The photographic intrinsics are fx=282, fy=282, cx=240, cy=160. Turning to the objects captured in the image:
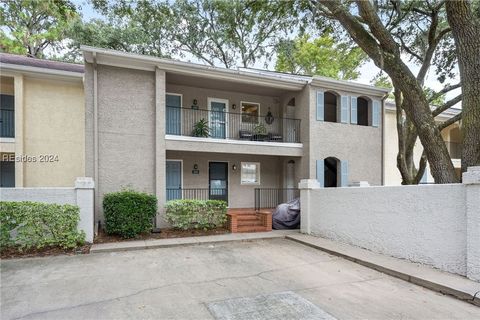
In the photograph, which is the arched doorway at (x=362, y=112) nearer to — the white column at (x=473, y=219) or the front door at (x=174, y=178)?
the front door at (x=174, y=178)

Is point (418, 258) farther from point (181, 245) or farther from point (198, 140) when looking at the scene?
point (198, 140)

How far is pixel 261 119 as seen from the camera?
1317 cm

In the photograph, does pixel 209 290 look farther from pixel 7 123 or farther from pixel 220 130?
pixel 7 123

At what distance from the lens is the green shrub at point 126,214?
8070 millimetres

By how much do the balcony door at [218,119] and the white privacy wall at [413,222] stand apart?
531 centimetres

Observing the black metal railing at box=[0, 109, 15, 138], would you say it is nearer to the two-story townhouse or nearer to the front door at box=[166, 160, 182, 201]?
the two-story townhouse

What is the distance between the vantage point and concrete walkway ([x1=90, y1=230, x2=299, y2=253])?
7326 mm

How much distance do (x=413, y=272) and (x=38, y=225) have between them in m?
8.36

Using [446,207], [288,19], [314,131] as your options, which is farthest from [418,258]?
[288,19]

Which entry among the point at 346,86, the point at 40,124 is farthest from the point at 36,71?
the point at 346,86

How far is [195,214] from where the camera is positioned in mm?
9273

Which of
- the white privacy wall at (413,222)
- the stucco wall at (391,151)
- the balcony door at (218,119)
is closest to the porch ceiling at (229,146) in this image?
the balcony door at (218,119)

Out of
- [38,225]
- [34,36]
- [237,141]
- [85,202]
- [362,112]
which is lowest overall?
[38,225]

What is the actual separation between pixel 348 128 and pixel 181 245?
8.73m
